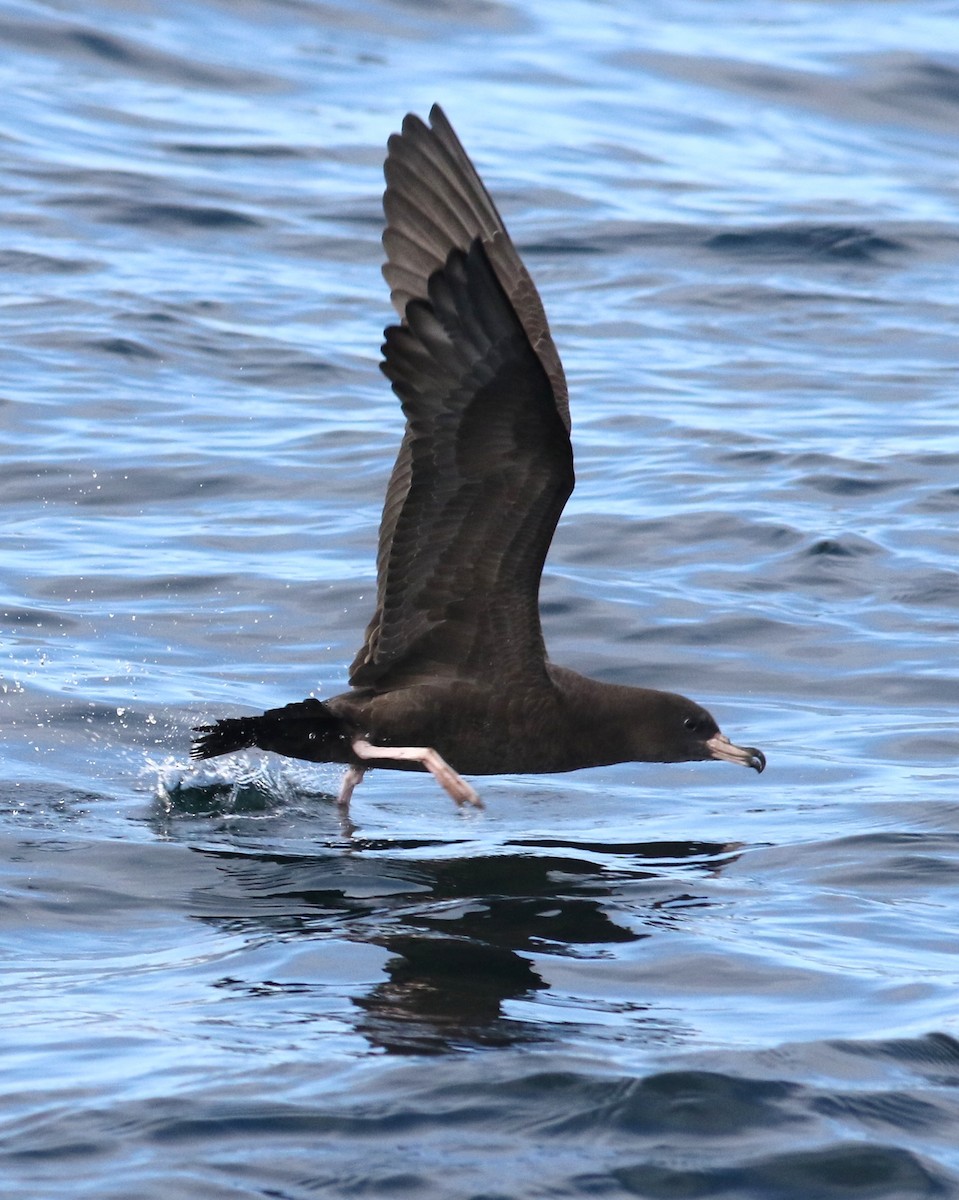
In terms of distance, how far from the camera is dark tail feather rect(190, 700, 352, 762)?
7.24 meters

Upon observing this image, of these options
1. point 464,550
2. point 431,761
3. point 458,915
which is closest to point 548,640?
point 431,761

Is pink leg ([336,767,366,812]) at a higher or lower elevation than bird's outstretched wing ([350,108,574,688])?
lower

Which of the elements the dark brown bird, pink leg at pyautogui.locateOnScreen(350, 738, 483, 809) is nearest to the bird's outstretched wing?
the dark brown bird

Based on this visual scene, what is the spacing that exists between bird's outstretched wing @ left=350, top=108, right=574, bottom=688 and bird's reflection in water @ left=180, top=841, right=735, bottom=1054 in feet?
2.55

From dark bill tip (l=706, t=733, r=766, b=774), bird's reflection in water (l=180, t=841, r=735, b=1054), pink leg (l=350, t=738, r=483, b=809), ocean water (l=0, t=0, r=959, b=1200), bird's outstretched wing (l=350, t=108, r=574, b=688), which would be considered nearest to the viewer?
ocean water (l=0, t=0, r=959, b=1200)

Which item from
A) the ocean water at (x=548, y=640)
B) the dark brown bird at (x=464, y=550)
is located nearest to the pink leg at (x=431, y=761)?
the dark brown bird at (x=464, y=550)

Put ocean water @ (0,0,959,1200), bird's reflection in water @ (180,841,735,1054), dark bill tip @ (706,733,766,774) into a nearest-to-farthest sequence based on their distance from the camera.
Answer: ocean water @ (0,0,959,1200) → bird's reflection in water @ (180,841,735,1054) → dark bill tip @ (706,733,766,774)

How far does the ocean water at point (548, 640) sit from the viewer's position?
16.1ft

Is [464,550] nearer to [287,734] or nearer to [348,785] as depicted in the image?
[287,734]

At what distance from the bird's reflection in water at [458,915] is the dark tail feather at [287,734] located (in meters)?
0.40

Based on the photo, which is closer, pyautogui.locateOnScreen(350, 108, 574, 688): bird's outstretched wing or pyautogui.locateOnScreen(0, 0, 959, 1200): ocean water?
pyautogui.locateOnScreen(0, 0, 959, 1200): ocean water

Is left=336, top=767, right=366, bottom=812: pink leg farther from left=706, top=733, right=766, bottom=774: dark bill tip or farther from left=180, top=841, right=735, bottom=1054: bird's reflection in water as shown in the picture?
left=706, top=733, right=766, bottom=774: dark bill tip

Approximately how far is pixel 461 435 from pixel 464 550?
1.87ft

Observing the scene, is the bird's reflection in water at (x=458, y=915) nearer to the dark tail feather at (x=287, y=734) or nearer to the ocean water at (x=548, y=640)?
Result: the ocean water at (x=548, y=640)
